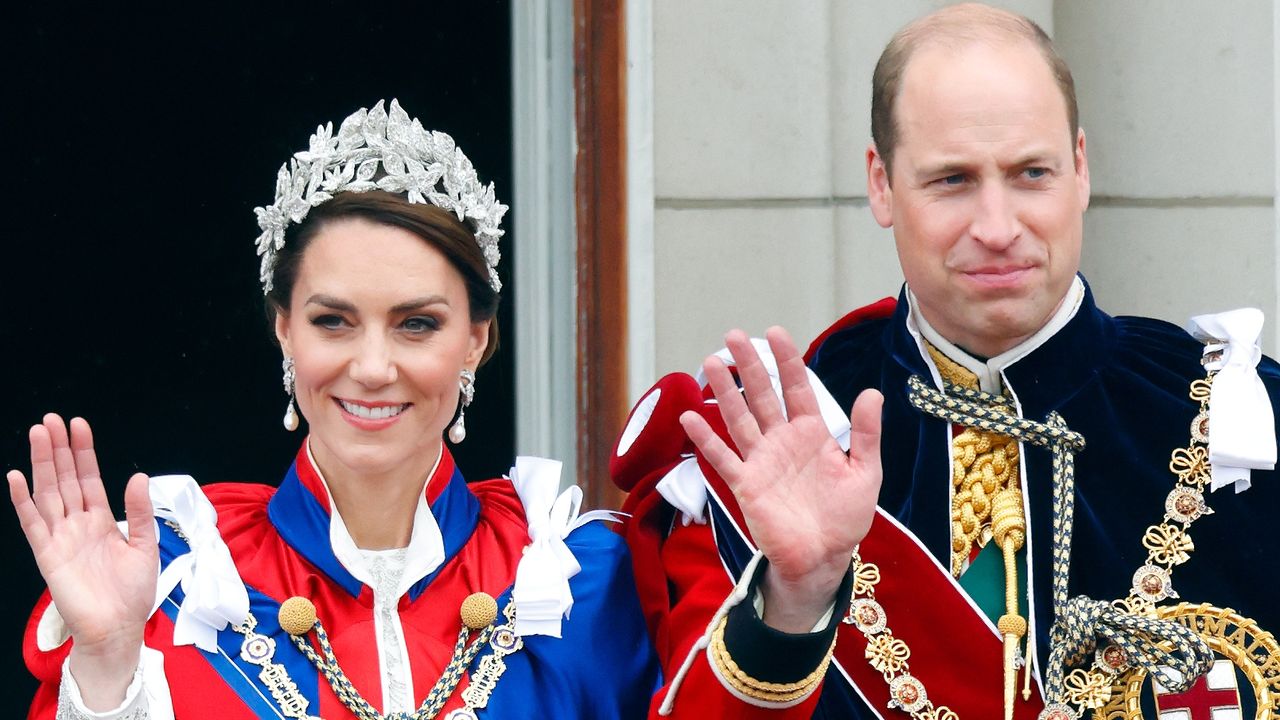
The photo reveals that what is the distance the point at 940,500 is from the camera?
2635 millimetres

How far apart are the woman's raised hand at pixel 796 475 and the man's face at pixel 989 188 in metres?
0.34

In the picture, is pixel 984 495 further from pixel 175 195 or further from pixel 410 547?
pixel 175 195

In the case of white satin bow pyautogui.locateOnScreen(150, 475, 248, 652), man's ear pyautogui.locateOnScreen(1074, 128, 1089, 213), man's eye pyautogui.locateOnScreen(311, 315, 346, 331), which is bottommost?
white satin bow pyautogui.locateOnScreen(150, 475, 248, 652)

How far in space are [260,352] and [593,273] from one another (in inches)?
61.0

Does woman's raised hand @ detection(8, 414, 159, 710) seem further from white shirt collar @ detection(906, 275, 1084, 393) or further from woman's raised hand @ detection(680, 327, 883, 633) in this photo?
white shirt collar @ detection(906, 275, 1084, 393)

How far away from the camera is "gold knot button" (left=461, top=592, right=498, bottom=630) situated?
265 centimetres

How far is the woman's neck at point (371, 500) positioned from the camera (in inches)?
107

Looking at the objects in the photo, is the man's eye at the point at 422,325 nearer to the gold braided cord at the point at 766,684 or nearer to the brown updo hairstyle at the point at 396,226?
the brown updo hairstyle at the point at 396,226

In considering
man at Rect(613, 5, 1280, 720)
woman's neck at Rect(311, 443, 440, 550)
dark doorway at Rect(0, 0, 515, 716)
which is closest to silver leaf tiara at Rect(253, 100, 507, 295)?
woman's neck at Rect(311, 443, 440, 550)

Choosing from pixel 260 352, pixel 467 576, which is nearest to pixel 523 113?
pixel 260 352

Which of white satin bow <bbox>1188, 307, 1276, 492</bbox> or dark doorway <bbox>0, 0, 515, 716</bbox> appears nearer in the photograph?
white satin bow <bbox>1188, 307, 1276, 492</bbox>

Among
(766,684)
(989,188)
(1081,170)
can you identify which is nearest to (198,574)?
(766,684)

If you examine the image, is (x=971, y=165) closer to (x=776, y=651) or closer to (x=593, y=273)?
(x=776, y=651)

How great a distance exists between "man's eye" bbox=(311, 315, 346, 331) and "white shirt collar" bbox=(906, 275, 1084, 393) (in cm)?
85
